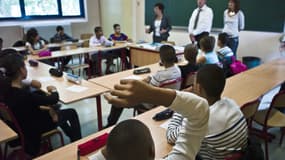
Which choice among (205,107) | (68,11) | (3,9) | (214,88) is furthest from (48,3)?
(205,107)

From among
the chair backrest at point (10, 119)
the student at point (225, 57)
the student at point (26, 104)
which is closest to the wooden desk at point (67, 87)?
the student at point (26, 104)

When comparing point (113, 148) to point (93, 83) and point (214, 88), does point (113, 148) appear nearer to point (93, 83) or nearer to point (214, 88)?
point (214, 88)

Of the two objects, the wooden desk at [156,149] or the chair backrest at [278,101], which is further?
the chair backrest at [278,101]

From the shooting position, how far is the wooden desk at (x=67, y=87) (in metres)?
2.54

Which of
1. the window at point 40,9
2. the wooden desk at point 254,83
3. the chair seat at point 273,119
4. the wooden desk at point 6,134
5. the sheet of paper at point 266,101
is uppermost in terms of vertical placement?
the window at point 40,9

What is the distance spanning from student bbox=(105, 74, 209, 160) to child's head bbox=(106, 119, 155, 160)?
14cm

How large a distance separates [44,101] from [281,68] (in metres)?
2.94

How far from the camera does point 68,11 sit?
307 inches

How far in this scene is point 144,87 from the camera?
1.88 feet

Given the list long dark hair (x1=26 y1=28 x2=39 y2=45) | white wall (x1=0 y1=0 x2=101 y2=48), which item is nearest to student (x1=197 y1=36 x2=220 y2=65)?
long dark hair (x1=26 y1=28 x2=39 y2=45)

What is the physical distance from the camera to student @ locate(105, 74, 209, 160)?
550 millimetres

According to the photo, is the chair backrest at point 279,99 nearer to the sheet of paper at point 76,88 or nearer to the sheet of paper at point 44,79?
the sheet of paper at point 76,88

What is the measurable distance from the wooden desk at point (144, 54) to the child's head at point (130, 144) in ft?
13.3

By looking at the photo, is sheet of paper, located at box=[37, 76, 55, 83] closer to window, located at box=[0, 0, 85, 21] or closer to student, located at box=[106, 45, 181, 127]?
student, located at box=[106, 45, 181, 127]
